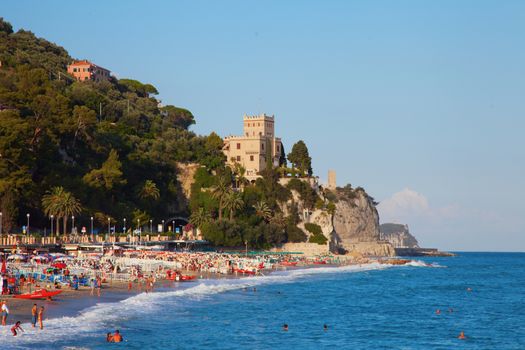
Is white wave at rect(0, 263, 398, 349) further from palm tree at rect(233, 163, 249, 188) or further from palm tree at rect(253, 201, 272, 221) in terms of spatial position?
palm tree at rect(233, 163, 249, 188)

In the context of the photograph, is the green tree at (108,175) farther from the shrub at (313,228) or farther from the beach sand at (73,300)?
the shrub at (313,228)

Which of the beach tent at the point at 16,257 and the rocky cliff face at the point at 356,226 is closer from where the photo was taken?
the beach tent at the point at 16,257

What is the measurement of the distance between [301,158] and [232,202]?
22.8 meters

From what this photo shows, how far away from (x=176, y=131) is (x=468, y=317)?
97104 millimetres

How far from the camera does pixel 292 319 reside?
191 ft

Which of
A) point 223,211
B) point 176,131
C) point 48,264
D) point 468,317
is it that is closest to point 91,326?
point 48,264

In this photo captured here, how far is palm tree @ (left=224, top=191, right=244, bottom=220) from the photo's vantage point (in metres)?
129

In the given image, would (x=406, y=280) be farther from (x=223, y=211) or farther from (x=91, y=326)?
(x=91, y=326)

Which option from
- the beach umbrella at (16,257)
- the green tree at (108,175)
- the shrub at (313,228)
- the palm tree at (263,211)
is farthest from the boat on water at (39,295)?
the shrub at (313,228)

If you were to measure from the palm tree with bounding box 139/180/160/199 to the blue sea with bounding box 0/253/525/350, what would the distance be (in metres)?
34.3

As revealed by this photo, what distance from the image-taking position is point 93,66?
18388 centimetres

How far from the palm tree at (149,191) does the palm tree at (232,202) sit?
38.5ft

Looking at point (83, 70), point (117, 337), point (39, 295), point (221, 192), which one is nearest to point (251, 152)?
point (221, 192)

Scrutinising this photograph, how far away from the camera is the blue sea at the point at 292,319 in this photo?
148 feet
